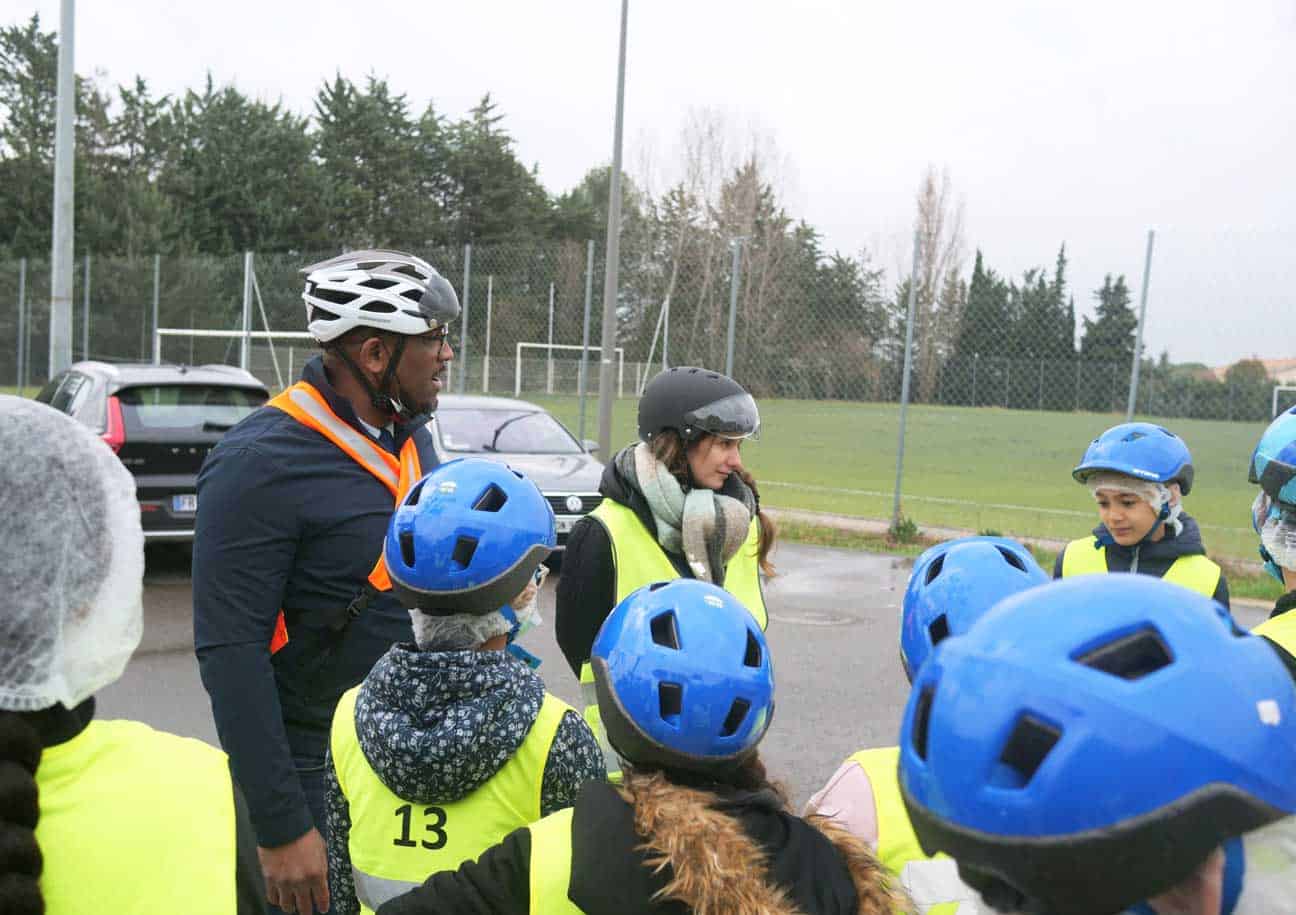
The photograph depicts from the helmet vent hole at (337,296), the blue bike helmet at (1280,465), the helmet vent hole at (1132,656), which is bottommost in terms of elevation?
the helmet vent hole at (1132,656)

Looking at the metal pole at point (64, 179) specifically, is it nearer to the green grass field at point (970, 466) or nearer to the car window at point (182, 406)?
the car window at point (182, 406)

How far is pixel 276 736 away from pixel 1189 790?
6.51ft

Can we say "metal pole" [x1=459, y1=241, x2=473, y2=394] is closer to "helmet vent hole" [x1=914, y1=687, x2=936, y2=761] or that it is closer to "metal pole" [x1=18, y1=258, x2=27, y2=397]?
"metal pole" [x1=18, y1=258, x2=27, y2=397]

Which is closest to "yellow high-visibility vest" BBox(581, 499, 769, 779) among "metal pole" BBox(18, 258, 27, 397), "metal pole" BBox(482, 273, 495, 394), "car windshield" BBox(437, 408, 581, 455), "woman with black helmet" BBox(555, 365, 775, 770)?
"woman with black helmet" BBox(555, 365, 775, 770)

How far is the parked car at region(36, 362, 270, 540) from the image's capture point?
10.1 metres

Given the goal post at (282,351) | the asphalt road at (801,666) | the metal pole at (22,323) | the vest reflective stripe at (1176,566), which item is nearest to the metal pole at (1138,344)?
the asphalt road at (801,666)

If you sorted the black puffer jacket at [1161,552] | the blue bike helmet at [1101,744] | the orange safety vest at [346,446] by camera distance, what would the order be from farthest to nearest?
1. the black puffer jacket at [1161,552]
2. the orange safety vest at [346,446]
3. the blue bike helmet at [1101,744]

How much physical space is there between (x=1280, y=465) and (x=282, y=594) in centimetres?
238

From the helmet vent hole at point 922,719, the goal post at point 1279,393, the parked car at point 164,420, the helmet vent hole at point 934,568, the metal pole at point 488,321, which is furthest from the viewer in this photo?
the metal pole at point 488,321

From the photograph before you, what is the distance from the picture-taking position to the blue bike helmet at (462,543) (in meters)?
2.33

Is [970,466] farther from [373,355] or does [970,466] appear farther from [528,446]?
[373,355]

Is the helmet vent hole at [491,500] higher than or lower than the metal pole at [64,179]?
lower

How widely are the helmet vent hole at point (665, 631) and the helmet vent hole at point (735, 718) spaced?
0.14 metres

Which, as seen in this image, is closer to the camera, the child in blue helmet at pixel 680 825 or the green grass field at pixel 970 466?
the child in blue helmet at pixel 680 825
